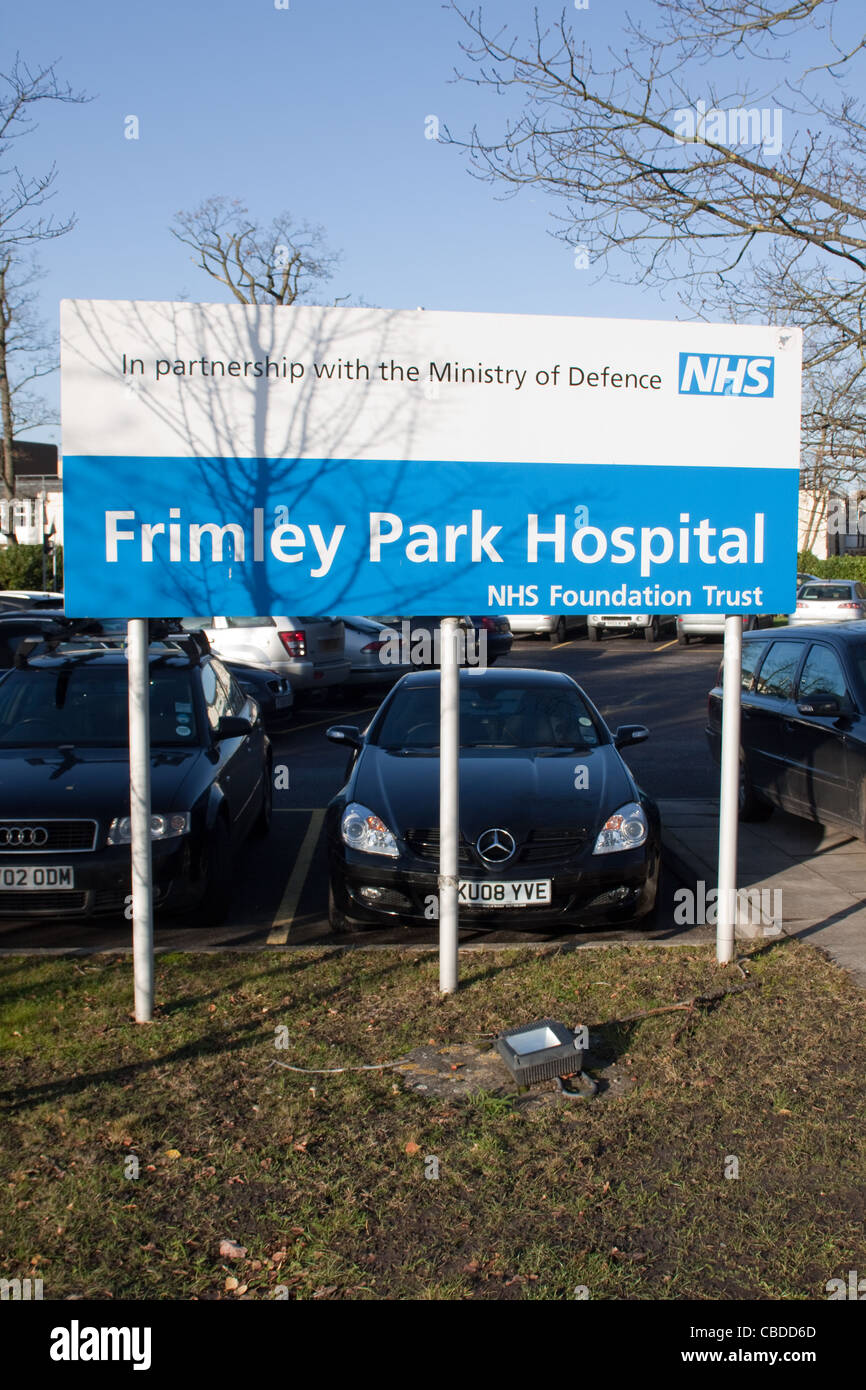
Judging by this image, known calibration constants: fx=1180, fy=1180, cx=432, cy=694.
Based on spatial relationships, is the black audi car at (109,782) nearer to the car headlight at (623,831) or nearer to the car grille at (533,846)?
the car grille at (533,846)

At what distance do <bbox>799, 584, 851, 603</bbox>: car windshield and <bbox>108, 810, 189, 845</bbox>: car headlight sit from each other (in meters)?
27.3

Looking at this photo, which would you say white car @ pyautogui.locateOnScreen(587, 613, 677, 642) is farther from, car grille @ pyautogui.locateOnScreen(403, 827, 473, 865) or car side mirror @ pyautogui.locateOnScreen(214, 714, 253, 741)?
car grille @ pyautogui.locateOnScreen(403, 827, 473, 865)

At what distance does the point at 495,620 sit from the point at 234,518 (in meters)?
20.2

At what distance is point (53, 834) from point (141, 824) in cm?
121

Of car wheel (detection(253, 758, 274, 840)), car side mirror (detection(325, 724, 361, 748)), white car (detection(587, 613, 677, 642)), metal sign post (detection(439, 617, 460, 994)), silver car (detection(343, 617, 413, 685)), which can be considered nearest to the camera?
metal sign post (detection(439, 617, 460, 994))

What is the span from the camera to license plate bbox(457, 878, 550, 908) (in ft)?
20.1

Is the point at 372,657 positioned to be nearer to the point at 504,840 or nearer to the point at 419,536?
the point at 504,840

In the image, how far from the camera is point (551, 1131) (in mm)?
4344

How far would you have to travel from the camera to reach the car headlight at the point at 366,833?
6410 millimetres

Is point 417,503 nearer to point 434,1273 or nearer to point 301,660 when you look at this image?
point 434,1273

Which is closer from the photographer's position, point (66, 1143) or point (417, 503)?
point (66, 1143)

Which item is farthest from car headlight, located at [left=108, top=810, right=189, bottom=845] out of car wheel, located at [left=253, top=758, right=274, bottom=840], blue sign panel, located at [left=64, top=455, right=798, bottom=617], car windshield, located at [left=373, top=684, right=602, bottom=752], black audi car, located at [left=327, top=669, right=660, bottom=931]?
car wheel, located at [left=253, top=758, right=274, bottom=840]

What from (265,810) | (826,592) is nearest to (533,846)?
(265,810)

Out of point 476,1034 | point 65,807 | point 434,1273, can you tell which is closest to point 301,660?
point 65,807
